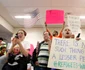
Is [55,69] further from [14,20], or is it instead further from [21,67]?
[14,20]

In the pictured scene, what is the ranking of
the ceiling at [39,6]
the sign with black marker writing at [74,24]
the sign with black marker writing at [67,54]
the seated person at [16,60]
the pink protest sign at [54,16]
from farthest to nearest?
the ceiling at [39,6] < the pink protest sign at [54,16] < the sign with black marker writing at [74,24] < the seated person at [16,60] < the sign with black marker writing at [67,54]

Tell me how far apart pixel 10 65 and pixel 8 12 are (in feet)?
9.51

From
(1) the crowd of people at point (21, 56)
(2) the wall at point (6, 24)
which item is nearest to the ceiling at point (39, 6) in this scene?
(2) the wall at point (6, 24)

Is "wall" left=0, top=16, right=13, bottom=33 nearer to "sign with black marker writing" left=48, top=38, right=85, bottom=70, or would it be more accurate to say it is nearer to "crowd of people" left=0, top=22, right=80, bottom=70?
"crowd of people" left=0, top=22, right=80, bottom=70

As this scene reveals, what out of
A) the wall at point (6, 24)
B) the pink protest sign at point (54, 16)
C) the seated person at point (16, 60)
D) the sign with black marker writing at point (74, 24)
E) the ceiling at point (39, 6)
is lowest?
the seated person at point (16, 60)

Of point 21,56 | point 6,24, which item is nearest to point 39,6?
point 6,24

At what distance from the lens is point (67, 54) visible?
6.19ft

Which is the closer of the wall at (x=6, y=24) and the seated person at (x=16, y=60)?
the seated person at (x=16, y=60)

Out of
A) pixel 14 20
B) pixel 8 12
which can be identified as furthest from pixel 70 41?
pixel 14 20

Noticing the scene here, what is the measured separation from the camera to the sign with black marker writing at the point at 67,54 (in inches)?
71.7

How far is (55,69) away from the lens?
191 centimetres

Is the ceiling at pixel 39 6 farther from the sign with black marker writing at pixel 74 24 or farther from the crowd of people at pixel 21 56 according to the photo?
the crowd of people at pixel 21 56

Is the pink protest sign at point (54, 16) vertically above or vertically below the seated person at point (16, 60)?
above

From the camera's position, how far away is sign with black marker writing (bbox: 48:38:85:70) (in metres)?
1.82
